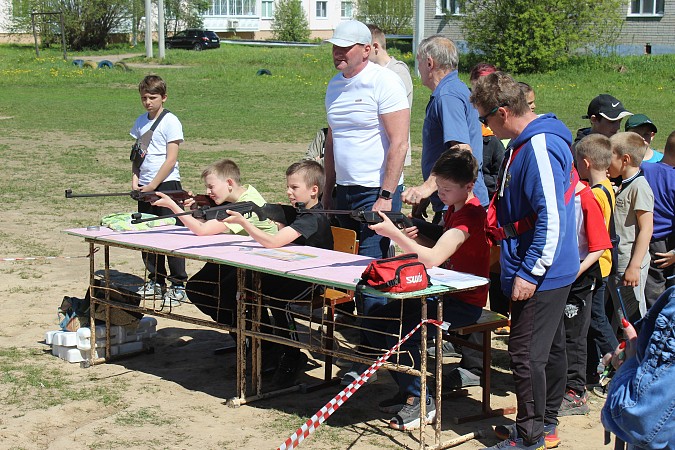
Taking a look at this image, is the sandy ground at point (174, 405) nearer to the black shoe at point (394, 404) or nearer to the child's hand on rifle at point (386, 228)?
the black shoe at point (394, 404)

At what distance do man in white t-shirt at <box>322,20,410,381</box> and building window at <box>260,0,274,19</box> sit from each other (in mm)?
72424

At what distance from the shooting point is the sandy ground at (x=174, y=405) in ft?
16.6

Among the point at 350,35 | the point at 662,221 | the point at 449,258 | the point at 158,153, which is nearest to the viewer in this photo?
the point at 449,258

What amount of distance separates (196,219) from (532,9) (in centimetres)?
3292

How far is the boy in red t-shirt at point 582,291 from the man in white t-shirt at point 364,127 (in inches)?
48.1

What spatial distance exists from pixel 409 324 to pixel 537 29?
33563 mm

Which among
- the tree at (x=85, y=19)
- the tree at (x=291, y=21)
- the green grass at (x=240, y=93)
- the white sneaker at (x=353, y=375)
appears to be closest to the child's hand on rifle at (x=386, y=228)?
the white sneaker at (x=353, y=375)

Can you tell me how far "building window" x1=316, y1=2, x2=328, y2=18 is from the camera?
78.1 meters

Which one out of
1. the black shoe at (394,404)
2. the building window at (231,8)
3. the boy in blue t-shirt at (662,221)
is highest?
the building window at (231,8)

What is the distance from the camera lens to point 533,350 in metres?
4.61

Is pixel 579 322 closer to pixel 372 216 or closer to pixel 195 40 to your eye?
pixel 372 216

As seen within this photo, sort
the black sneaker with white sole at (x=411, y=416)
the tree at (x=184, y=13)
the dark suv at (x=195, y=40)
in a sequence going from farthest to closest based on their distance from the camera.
A: the tree at (x=184, y=13), the dark suv at (x=195, y=40), the black sneaker with white sole at (x=411, y=416)

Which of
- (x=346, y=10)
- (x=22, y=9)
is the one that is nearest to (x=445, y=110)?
(x=22, y=9)

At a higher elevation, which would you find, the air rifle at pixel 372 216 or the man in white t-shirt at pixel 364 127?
the man in white t-shirt at pixel 364 127
